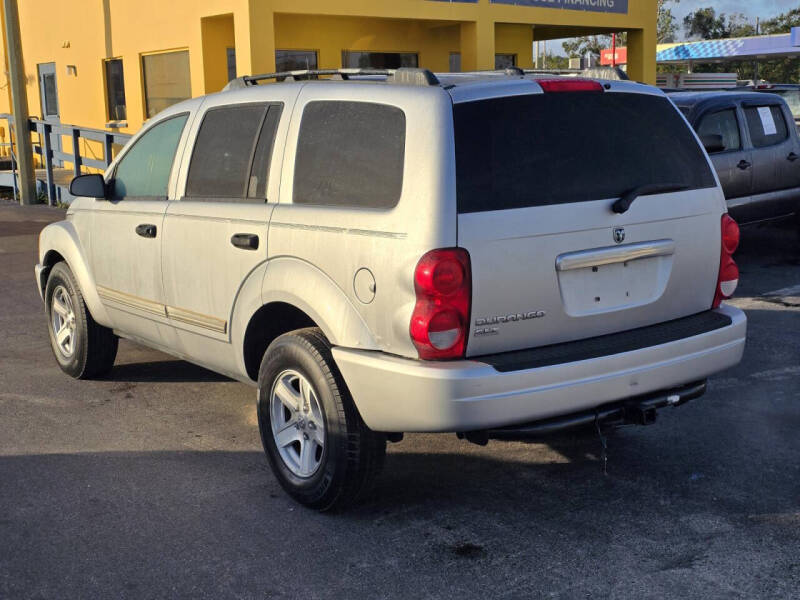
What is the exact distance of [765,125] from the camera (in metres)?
11.1

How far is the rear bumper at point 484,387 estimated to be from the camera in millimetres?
4031

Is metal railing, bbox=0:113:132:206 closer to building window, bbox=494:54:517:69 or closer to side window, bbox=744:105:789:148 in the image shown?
building window, bbox=494:54:517:69

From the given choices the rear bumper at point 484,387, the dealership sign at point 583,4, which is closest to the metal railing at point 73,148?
the dealership sign at point 583,4

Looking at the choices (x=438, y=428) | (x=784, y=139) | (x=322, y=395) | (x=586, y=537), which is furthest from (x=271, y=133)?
(x=784, y=139)

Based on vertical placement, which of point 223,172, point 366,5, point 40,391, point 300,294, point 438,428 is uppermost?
point 366,5

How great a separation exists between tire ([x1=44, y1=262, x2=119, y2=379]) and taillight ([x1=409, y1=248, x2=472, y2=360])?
3315 millimetres

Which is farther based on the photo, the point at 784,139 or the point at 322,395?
the point at 784,139

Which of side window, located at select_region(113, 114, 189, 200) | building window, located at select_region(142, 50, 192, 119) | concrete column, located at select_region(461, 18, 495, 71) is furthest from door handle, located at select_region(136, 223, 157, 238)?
concrete column, located at select_region(461, 18, 495, 71)

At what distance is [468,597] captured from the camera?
382 cm

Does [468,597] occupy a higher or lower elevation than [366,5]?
lower

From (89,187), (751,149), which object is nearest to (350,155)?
(89,187)

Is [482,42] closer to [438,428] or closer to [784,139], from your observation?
[784,139]

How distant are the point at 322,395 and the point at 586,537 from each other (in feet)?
4.13

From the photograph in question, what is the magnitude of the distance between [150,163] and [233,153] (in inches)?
38.0
